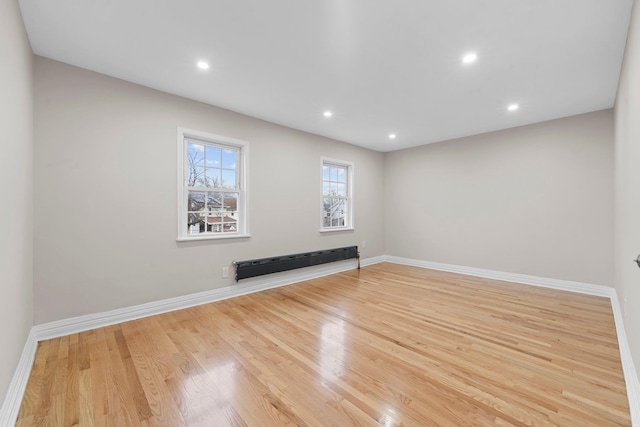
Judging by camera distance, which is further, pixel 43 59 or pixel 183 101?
pixel 183 101

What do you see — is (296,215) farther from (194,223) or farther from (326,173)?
(194,223)

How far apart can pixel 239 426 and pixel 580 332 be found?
10.5 ft

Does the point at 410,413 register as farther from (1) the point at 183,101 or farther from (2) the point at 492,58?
(1) the point at 183,101

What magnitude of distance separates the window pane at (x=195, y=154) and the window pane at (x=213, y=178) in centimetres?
17

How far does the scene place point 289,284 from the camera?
14.2 feet

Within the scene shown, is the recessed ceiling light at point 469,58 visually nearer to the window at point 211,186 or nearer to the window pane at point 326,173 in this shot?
the window at point 211,186

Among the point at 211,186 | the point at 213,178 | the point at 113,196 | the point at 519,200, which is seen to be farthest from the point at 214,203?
the point at 519,200

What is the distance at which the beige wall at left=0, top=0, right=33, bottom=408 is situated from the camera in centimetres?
148

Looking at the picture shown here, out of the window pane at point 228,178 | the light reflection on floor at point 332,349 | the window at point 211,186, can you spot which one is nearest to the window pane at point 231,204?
the window at point 211,186

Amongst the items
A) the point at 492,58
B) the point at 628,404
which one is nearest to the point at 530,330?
the point at 628,404

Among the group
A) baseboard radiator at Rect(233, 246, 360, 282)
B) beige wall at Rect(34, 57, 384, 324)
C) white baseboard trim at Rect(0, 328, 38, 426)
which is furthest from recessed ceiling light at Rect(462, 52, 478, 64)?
white baseboard trim at Rect(0, 328, 38, 426)

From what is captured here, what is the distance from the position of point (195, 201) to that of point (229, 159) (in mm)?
789

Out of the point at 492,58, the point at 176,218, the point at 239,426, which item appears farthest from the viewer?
the point at 176,218

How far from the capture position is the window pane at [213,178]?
361cm
